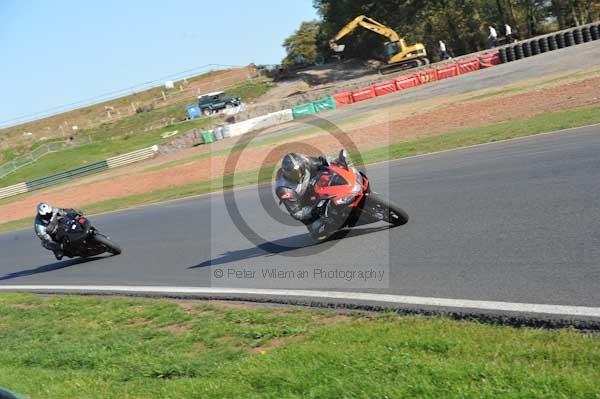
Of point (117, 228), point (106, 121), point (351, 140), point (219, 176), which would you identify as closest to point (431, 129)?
point (351, 140)

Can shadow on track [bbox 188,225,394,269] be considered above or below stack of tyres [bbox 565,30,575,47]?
below

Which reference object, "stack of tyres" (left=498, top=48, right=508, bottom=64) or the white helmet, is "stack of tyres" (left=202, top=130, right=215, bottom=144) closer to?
"stack of tyres" (left=498, top=48, right=508, bottom=64)

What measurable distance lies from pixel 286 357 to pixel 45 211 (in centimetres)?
1023

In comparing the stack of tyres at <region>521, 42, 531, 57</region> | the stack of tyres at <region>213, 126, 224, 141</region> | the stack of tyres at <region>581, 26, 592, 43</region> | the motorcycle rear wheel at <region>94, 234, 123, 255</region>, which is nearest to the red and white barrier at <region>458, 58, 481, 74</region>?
the stack of tyres at <region>521, 42, 531, 57</region>

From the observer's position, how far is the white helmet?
1440 centimetres

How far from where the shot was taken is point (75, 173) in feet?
156

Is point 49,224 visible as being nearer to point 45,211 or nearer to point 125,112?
point 45,211

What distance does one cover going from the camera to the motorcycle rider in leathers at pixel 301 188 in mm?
9812

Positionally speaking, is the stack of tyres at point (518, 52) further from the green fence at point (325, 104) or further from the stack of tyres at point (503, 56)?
the green fence at point (325, 104)

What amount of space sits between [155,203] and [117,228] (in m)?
3.96

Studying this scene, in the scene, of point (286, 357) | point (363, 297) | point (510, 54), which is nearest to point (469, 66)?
point (510, 54)

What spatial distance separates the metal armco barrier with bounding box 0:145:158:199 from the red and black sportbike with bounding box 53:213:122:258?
33.4m

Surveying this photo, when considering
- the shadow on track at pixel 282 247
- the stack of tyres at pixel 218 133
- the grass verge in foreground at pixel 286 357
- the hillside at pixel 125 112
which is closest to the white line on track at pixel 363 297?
the grass verge in foreground at pixel 286 357

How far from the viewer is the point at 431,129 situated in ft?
77.0
